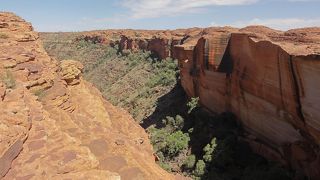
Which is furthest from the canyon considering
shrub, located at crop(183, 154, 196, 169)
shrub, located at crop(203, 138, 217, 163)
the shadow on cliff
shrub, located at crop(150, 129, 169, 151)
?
shrub, located at crop(150, 129, 169, 151)

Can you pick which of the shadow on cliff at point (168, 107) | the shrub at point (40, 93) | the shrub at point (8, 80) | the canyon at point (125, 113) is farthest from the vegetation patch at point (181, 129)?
the shrub at point (8, 80)

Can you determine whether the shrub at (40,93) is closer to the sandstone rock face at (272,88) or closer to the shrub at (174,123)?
the sandstone rock face at (272,88)

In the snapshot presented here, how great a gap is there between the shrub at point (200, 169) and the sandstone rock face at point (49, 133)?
11033 mm

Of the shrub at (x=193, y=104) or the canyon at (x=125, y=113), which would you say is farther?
the shrub at (x=193, y=104)

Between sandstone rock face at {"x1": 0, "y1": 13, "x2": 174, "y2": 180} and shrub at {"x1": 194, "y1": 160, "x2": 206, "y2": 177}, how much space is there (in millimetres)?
11033

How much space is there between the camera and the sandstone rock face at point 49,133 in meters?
8.42

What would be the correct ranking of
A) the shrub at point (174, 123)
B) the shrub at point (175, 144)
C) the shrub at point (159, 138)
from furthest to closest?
1. the shrub at point (174, 123)
2. the shrub at point (159, 138)
3. the shrub at point (175, 144)

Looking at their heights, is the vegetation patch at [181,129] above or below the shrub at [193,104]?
below

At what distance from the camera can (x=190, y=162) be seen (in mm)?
29047

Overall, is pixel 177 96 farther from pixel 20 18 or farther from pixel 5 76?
pixel 5 76

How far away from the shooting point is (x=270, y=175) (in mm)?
23188

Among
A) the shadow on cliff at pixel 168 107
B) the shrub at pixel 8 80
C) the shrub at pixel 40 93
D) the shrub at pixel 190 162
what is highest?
the shrub at pixel 8 80

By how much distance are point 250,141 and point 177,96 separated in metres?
18.6

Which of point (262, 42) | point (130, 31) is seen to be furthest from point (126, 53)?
point (262, 42)
